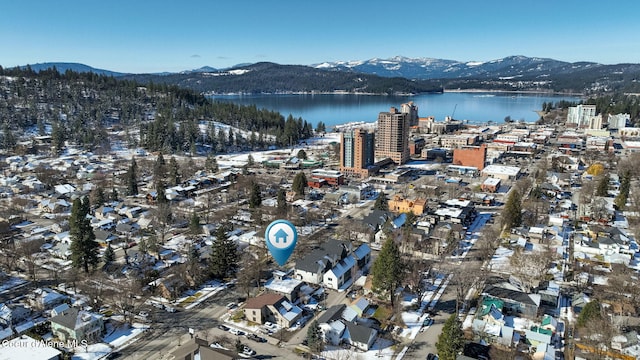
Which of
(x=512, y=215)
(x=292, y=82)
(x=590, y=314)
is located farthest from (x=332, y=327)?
(x=292, y=82)

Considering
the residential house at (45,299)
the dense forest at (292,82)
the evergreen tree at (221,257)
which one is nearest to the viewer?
the residential house at (45,299)

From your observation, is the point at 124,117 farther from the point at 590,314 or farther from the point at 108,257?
the point at 590,314

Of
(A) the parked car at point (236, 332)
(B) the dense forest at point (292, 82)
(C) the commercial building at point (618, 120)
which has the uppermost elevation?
(B) the dense forest at point (292, 82)

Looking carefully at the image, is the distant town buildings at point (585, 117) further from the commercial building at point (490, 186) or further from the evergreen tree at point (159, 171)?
the evergreen tree at point (159, 171)

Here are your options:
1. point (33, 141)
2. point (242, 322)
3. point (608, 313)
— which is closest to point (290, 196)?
point (242, 322)

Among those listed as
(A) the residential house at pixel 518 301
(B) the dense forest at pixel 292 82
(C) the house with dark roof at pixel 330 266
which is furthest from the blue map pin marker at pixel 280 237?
(B) the dense forest at pixel 292 82

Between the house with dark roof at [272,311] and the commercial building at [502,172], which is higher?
the commercial building at [502,172]

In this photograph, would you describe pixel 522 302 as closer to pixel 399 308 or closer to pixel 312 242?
pixel 399 308

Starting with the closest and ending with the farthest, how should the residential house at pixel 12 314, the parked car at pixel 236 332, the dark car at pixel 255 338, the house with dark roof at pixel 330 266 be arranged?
the dark car at pixel 255 338 < the parked car at pixel 236 332 < the residential house at pixel 12 314 < the house with dark roof at pixel 330 266
